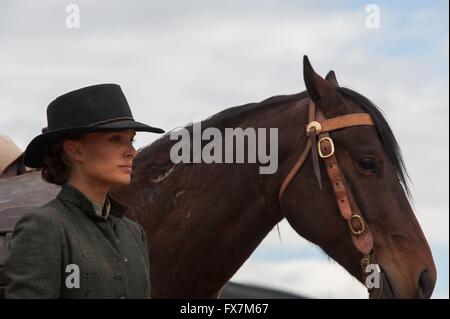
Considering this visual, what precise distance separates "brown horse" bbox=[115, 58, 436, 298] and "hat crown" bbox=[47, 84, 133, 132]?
7.13 feet

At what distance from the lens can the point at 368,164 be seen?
256 inches

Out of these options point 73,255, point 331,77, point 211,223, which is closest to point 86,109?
point 73,255

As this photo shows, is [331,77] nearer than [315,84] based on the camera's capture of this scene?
No

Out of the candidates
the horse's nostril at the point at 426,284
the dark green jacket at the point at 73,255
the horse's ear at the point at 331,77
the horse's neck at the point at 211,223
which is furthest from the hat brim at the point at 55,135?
the horse's ear at the point at 331,77

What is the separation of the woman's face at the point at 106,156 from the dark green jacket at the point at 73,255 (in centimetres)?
12

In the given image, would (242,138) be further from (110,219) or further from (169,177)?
(110,219)

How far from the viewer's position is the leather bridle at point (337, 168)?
6453mm

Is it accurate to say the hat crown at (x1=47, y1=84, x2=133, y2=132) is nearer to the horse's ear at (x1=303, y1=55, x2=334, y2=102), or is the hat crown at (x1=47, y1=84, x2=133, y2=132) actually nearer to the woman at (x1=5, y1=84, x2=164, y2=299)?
the woman at (x1=5, y1=84, x2=164, y2=299)

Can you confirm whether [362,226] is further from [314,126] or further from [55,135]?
[55,135]

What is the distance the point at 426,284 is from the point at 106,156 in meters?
2.72

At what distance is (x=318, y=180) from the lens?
21.7 ft

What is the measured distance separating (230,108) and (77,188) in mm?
2700

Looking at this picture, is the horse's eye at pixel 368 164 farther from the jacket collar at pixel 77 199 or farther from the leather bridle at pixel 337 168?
the jacket collar at pixel 77 199
